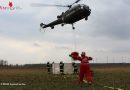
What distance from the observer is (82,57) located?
2105cm

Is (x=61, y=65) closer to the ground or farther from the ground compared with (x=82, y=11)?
closer to the ground

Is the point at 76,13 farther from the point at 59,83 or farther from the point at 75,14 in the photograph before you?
the point at 59,83

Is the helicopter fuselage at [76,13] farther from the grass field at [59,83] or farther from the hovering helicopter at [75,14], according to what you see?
the grass field at [59,83]

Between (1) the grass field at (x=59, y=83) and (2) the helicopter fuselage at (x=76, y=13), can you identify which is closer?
(1) the grass field at (x=59, y=83)

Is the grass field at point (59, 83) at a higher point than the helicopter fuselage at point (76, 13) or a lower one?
lower

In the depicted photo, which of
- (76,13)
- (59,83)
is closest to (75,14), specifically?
(76,13)

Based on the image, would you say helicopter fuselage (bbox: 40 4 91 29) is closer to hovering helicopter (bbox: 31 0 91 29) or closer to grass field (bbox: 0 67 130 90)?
hovering helicopter (bbox: 31 0 91 29)

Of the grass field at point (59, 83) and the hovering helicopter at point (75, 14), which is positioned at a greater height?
the hovering helicopter at point (75, 14)

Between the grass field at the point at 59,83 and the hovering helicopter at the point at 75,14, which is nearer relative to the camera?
the grass field at the point at 59,83

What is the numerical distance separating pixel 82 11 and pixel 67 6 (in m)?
6.46

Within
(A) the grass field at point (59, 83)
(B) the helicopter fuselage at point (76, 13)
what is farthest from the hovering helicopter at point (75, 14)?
(A) the grass field at point (59, 83)

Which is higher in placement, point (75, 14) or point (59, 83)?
point (75, 14)

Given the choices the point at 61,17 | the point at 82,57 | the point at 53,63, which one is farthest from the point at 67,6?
the point at 82,57

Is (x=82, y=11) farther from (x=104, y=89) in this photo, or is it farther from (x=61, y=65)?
(x=104, y=89)
